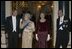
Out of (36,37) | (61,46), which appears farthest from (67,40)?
(36,37)

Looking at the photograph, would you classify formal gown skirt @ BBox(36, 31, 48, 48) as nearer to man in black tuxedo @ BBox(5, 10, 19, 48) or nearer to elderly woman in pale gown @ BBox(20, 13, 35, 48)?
elderly woman in pale gown @ BBox(20, 13, 35, 48)

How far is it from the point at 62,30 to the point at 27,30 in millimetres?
803

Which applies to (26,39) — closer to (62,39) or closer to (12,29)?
(12,29)

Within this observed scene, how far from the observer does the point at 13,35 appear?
28.8ft

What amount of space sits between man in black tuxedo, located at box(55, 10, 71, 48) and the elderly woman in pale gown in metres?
0.62

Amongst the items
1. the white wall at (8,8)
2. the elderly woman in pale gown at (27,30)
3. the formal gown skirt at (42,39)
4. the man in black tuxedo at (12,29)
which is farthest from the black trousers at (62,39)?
the white wall at (8,8)

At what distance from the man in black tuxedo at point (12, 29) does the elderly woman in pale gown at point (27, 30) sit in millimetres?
181

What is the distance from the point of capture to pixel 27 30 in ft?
28.3

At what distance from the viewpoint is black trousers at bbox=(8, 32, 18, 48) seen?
28.7 ft


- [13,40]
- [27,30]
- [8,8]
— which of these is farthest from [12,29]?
[8,8]

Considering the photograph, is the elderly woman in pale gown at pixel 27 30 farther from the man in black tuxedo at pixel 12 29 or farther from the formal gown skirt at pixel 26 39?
the man in black tuxedo at pixel 12 29

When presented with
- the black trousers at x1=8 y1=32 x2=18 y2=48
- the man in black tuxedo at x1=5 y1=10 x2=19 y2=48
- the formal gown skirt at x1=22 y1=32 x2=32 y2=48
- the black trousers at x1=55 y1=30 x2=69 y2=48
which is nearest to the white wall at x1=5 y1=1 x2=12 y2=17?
the man in black tuxedo at x1=5 y1=10 x2=19 y2=48

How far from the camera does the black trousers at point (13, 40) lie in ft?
28.7

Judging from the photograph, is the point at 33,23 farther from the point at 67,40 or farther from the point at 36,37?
the point at 67,40
